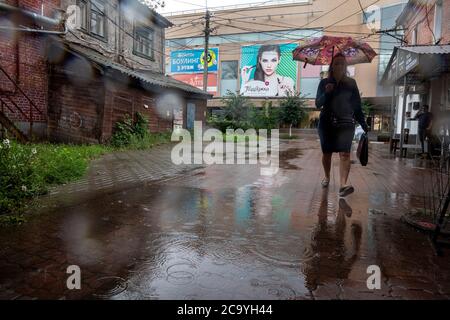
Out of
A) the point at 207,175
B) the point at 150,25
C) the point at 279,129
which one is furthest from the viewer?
the point at 279,129

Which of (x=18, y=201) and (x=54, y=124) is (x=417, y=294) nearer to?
(x=18, y=201)

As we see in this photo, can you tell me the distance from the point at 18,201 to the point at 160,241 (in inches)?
84.4

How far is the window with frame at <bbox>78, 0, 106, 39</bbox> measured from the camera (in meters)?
14.2

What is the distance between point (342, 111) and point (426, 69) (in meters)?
7.72

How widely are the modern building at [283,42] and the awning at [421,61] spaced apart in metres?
22.7

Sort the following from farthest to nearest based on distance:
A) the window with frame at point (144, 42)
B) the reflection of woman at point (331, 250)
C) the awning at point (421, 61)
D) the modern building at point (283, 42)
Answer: the modern building at point (283, 42)
the window with frame at point (144, 42)
the awning at point (421, 61)
the reflection of woman at point (331, 250)

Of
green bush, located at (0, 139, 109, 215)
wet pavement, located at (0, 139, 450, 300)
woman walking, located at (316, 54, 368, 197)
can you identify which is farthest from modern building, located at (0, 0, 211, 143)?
woman walking, located at (316, 54, 368, 197)

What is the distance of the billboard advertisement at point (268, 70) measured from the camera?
3906cm

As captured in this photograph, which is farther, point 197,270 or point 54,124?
point 54,124

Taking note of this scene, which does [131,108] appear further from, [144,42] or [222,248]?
[222,248]

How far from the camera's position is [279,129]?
104 feet

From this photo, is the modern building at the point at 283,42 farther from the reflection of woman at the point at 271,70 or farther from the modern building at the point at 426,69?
the modern building at the point at 426,69

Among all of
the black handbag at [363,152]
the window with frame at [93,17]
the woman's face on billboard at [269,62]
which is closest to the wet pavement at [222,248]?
the black handbag at [363,152]
